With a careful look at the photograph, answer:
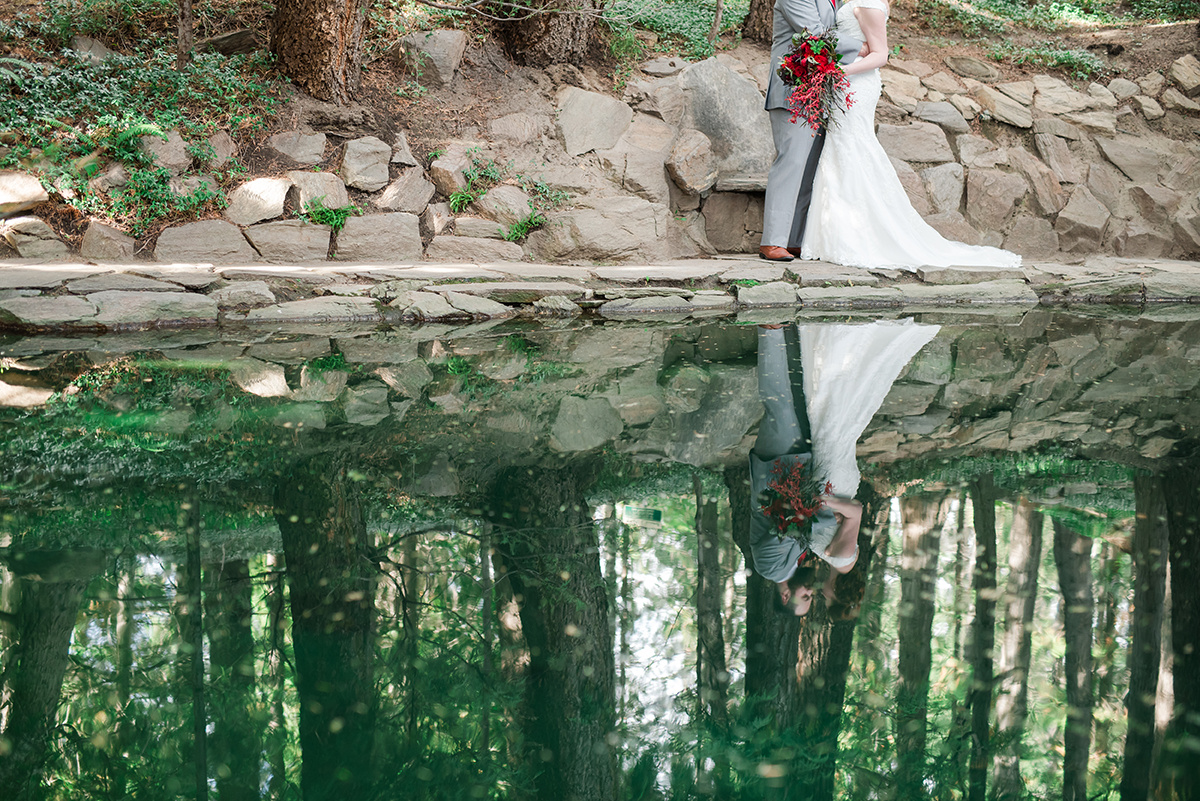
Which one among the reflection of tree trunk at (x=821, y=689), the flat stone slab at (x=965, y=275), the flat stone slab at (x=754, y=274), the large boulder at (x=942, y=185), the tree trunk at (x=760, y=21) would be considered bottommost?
the flat stone slab at (x=754, y=274)

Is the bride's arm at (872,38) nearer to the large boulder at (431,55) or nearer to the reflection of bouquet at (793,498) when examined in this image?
the large boulder at (431,55)

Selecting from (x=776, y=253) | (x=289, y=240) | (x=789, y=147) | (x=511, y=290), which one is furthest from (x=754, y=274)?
(x=289, y=240)

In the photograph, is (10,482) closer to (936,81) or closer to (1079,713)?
(1079,713)

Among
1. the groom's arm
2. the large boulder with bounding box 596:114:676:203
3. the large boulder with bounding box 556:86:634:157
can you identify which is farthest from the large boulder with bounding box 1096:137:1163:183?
the large boulder with bounding box 556:86:634:157

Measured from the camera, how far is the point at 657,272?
24.7 ft

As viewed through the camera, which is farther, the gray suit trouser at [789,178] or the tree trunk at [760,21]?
the tree trunk at [760,21]

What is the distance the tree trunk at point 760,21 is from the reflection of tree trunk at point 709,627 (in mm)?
8469

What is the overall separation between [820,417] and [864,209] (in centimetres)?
458

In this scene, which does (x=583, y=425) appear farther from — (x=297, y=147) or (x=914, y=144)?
(x=914, y=144)

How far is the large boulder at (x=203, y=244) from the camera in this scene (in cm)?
714

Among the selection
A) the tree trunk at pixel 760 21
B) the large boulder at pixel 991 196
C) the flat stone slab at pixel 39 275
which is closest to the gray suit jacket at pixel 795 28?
the tree trunk at pixel 760 21

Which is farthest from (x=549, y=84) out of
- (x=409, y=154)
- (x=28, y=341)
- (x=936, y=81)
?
(x=28, y=341)

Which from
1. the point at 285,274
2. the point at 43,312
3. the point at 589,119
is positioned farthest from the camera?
the point at 589,119

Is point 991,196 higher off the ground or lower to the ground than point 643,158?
lower
